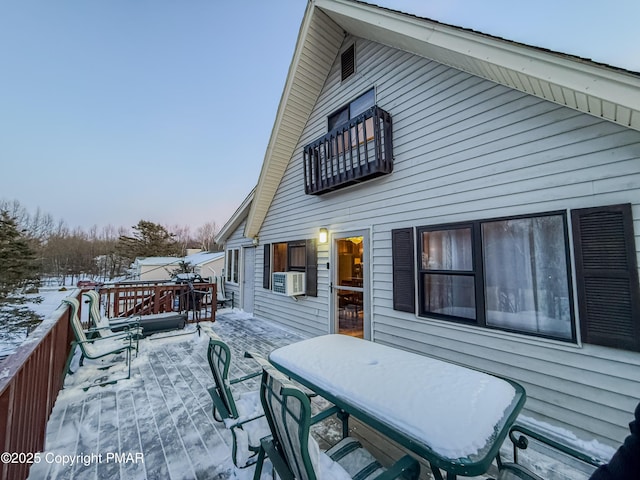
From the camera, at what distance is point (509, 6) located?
3.52m

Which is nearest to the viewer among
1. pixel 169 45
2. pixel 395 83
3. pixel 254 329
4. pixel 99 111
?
pixel 395 83

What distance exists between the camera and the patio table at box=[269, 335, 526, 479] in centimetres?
121

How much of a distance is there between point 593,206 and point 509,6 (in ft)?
10.5

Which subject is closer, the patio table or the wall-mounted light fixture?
the patio table

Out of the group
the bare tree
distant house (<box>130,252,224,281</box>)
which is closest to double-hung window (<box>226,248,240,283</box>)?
distant house (<box>130,252,224,281</box>)

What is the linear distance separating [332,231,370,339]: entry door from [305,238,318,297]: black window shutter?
1.58ft

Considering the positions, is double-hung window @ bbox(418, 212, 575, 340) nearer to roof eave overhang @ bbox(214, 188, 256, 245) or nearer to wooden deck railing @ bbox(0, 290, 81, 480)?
wooden deck railing @ bbox(0, 290, 81, 480)

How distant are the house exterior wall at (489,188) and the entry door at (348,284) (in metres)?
0.21

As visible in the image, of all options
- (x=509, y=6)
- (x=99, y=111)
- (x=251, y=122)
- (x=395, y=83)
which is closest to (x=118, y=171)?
(x=99, y=111)

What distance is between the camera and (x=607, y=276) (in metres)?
2.14

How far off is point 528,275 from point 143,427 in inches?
165

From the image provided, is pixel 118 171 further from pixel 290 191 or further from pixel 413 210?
pixel 413 210

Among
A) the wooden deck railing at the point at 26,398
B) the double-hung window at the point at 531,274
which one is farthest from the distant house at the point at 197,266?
the double-hung window at the point at 531,274

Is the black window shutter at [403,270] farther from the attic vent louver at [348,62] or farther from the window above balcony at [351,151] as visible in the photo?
the attic vent louver at [348,62]
